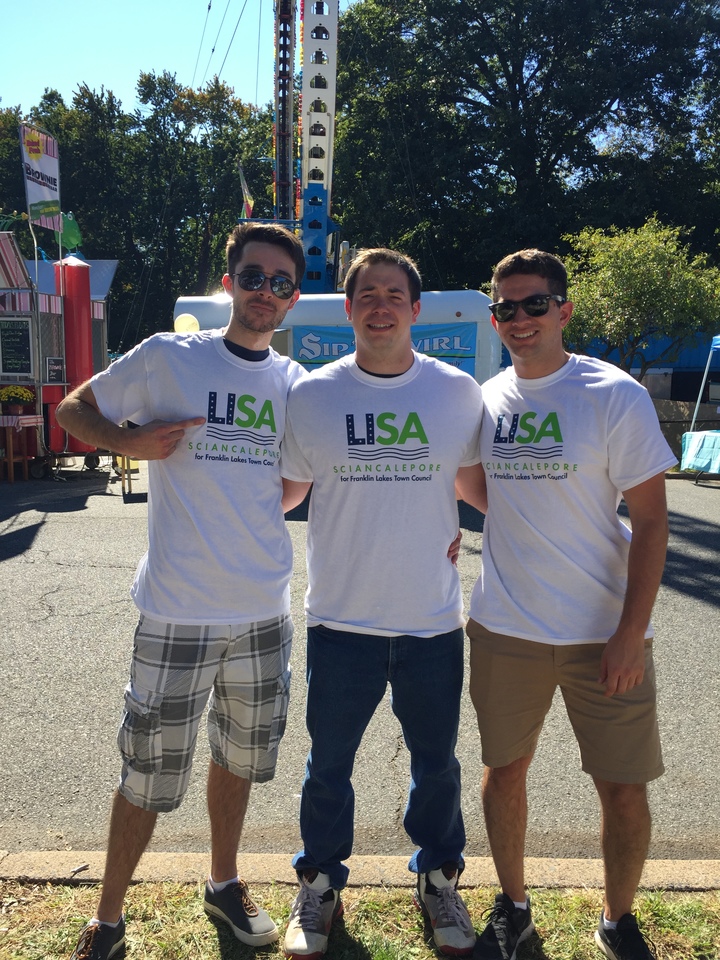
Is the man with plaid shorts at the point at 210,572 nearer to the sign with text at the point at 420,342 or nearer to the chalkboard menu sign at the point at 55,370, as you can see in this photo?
the sign with text at the point at 420,342

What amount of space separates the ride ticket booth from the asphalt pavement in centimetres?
717

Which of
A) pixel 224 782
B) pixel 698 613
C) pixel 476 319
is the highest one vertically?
pixel 476 319

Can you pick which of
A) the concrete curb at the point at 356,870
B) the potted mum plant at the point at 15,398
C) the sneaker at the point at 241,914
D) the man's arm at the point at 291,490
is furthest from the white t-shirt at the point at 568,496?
the potted mum plant at the point at 15,398

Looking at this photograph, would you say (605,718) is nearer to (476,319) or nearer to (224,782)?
(224,782)

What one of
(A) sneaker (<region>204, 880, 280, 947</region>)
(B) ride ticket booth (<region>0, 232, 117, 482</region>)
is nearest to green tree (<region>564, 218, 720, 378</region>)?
(B) ride ticket booth (<region>0, 232, 117, 482</region>)

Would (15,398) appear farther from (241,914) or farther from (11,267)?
(241,914)

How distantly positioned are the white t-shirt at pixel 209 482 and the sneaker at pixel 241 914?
2.82 ft

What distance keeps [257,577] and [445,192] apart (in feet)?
86.8

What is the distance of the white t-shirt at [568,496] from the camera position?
246 cm

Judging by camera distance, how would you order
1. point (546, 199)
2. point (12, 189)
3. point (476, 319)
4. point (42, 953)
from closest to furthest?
point (42, 953)
point (476, 319)
point (546, 199)
point (12, 189)

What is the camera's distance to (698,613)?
609cm

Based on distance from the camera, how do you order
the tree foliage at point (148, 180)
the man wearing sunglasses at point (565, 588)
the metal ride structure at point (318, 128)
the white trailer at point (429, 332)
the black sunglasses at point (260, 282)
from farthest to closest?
the tree foliage at point (148, 180), the metal ride structure at point (318, 128), the white trailer at point (429, 332), the black sunglasses at point (260, 282), the man wearing sunglasses at point (565, 588)

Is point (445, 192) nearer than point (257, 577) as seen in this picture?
No

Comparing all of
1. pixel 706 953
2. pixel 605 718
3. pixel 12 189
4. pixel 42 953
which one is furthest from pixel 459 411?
pixel 12 189
